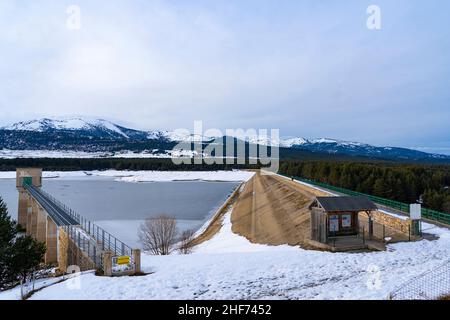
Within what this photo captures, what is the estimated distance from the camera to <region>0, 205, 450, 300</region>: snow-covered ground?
11.4 meters

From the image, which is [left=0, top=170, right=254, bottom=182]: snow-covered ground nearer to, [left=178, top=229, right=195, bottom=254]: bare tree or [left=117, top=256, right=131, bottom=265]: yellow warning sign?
[left=178, top=229, right=195, bottom=254]: bare tree

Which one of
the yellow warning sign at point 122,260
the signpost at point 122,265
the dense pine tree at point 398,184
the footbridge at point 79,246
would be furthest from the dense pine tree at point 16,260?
the dense pine tree at point 398,184

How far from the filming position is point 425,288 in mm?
10609

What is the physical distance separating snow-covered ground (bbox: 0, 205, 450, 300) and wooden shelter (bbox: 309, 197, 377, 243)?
5.81 ft

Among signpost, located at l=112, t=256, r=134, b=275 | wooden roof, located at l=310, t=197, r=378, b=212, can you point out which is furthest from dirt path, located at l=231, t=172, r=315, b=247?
signpost, located at l=112, t=256, r=134, b=275

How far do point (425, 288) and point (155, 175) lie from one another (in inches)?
5278

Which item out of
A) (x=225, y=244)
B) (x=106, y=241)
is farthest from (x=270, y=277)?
(x=106, y=241)

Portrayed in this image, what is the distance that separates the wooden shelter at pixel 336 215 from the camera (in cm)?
1795

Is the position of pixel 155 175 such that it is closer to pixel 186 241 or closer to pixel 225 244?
pixel 186 241

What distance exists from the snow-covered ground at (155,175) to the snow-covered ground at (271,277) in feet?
346

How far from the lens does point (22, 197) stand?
187 feet

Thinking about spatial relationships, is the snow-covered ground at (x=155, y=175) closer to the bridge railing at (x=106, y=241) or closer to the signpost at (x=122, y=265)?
the bridge railing at (x=106, y=241)
